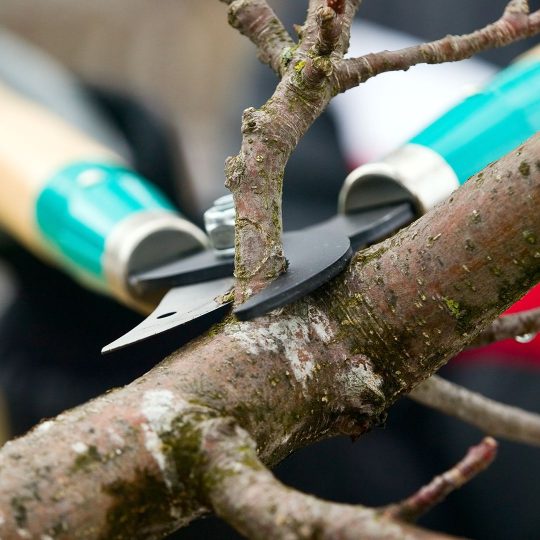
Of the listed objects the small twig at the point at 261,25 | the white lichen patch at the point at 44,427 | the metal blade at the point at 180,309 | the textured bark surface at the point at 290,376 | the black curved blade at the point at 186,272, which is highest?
the small twig at the point at 261,25

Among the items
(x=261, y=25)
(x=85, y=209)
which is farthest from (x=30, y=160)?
(x=261, y=25)

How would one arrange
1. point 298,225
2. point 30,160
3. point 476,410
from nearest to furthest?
point 476,410
point 30,160
point 298,225

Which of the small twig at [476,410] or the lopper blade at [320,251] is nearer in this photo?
the lopper blade at [320,251]

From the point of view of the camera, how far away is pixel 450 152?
0.55 metres

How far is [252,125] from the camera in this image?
0.39 m

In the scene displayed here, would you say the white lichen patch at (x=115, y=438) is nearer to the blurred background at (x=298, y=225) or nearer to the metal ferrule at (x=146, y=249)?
the metal ferrule at (x=146, y=249)

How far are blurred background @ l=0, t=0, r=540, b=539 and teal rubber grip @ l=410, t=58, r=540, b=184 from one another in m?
0.08

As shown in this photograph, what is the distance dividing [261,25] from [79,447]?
26cm

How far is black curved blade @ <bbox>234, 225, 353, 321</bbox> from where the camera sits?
35 centimetres

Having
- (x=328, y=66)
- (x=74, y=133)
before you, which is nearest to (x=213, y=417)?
(x=328, y=66)

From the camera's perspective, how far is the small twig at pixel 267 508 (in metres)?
0.25

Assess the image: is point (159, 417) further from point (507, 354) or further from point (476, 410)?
point (507, 354)

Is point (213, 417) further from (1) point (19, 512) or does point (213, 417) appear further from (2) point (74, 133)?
(2) point (74, 133)

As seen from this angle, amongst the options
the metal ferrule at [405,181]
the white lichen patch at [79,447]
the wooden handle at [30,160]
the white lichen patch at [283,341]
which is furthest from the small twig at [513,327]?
the wooden handle at [30,160]
